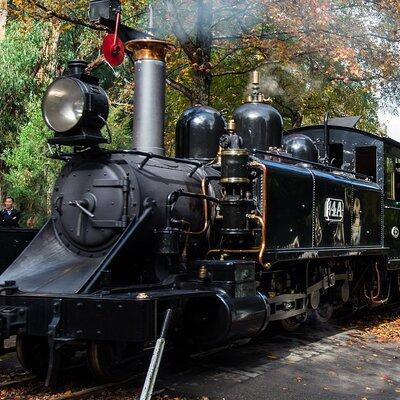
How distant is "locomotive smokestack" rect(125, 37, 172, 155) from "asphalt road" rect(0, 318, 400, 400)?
221cm

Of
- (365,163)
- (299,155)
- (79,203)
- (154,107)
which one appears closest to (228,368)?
(79,203)

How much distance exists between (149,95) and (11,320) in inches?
101

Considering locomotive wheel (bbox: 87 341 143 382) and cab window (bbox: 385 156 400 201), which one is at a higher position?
cab window (bbox: 385 156 400 201)

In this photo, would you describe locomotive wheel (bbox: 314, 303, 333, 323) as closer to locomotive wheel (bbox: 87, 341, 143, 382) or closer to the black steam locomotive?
the black steam locomotive

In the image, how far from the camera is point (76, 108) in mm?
5480

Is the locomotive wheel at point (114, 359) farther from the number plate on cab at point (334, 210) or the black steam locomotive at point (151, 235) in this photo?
the number plate on cab at point (334, 210)

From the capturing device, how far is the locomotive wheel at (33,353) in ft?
18.5

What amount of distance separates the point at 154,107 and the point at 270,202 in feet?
4.95

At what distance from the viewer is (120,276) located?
5.67 metres

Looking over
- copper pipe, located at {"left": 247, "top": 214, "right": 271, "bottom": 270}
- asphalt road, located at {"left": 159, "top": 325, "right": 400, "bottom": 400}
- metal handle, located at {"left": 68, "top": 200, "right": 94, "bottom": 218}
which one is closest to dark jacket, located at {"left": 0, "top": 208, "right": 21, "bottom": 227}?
metal handle, located at {"left": 68, "top": 200, "right": 94, "bottom": 218}

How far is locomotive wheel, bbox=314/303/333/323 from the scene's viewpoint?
28.0ft

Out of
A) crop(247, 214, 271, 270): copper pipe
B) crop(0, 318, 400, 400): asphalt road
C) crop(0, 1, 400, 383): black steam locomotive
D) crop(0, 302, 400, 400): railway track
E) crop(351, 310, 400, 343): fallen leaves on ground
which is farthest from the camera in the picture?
crop(351, 310, 400, 343): fallen leaves on ground

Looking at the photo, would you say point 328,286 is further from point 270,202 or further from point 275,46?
point 275,46

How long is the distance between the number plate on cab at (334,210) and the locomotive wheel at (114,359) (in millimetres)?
3158
